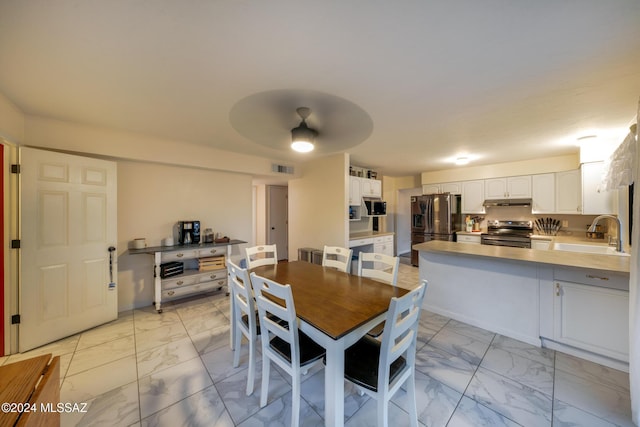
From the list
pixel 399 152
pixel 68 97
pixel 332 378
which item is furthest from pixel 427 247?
pixel 68 97

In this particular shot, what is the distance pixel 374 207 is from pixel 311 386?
3.68m

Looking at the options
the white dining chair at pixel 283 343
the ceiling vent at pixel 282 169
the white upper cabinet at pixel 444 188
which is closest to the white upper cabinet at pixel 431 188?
the white upper cabinet at pixel 444 188

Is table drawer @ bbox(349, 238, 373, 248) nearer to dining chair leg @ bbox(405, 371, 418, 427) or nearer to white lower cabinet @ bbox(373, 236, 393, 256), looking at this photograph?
white lower cabinet @ bbox(373, 236, 393, 256)

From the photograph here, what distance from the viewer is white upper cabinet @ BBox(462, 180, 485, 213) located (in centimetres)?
490

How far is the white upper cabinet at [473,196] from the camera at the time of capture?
16.1 feet

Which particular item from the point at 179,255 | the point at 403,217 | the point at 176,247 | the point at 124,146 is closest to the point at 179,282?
the point at 179,255

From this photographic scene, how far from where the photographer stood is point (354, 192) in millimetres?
4398

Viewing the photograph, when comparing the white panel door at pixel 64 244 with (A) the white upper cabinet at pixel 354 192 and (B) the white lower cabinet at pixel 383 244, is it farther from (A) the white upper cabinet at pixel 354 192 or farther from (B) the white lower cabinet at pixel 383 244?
(B) the white lower cabinet at pixel 383 244

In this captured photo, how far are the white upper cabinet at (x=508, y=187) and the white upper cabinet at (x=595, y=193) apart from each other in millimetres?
970

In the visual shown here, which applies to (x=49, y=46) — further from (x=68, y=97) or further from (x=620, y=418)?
(x=620, y=418)

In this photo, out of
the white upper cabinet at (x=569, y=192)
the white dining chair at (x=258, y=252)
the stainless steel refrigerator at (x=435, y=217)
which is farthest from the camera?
the stainless steel refrigerator at (x=435, y=217)

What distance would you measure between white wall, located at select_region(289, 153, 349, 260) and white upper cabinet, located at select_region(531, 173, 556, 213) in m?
3.59

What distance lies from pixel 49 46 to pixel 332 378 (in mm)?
2561

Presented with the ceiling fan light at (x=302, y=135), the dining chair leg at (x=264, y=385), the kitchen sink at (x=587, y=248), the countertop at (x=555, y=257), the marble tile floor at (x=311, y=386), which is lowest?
the marble tile floor at (x=311, y=386)
